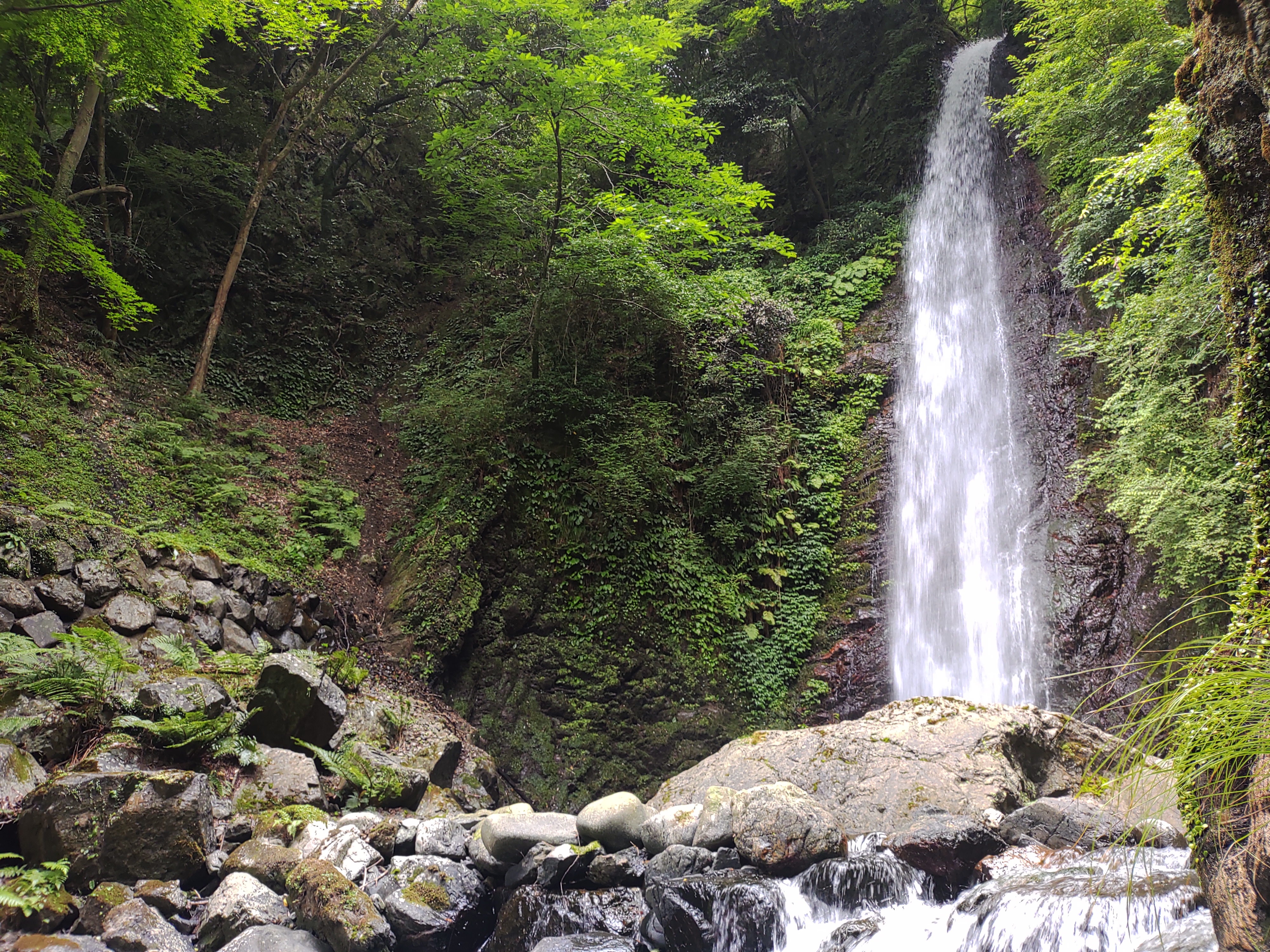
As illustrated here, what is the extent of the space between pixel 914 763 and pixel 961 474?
6148mm

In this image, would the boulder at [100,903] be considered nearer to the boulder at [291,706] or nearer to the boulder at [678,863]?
the boulder at [291,706]

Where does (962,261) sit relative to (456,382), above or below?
above

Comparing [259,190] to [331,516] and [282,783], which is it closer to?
[331,516]

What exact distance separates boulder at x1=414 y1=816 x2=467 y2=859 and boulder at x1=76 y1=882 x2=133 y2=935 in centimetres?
165

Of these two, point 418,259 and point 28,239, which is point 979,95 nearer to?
point 418,259

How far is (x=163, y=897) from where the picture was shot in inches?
142

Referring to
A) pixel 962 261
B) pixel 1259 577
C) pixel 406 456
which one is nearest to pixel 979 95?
pixel 962 261

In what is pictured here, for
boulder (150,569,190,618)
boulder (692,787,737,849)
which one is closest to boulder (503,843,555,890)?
boulder (692,787,737,849)

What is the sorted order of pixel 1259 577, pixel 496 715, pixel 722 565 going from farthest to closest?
pixel 722 565 → pixel 496 715 → pixel 1259 577

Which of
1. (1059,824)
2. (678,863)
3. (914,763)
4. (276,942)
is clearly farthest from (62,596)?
(1059,824)

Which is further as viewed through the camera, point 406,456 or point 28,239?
point 406,456

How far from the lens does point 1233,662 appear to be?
77.9 inches

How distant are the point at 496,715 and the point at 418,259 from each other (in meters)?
10.9

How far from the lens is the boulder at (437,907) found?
12.9 ft
